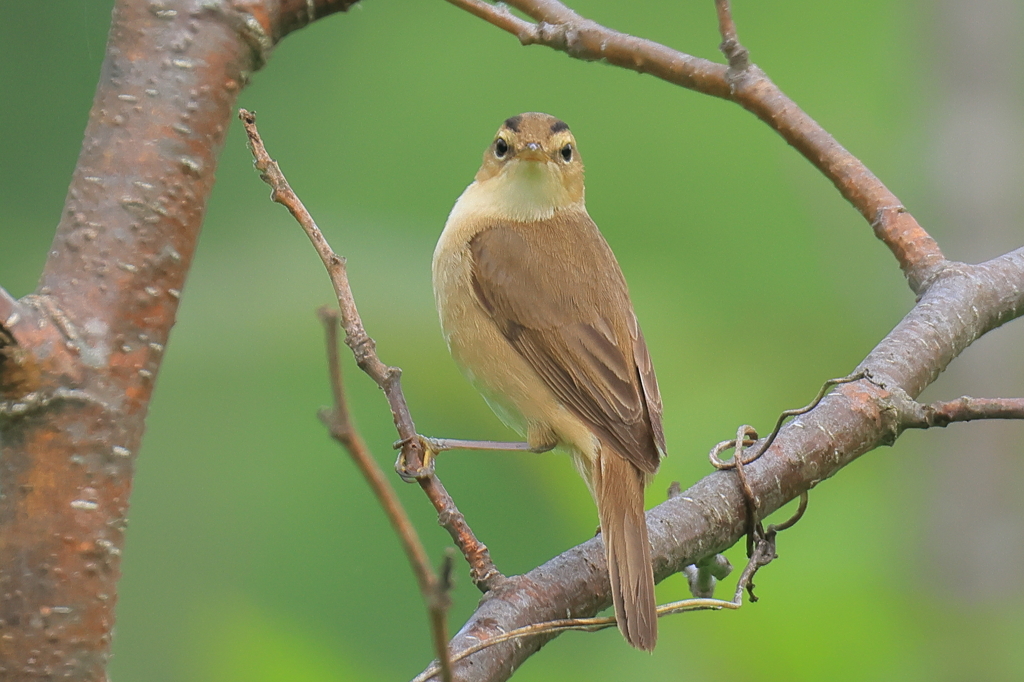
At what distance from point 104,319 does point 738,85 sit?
4.21 feet

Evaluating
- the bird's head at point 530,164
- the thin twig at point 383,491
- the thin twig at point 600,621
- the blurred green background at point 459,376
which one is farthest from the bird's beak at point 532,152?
the thin twig at point 383,491

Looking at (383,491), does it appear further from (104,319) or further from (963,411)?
(963,411)

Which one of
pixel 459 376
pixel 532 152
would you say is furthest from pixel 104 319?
pixel 459 376

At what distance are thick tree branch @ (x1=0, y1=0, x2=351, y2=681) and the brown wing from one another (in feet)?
3.71

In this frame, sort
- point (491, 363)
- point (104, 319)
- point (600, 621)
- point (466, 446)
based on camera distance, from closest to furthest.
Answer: point (104, 319)
point (600, 621)
point (466, 446)
point (491, 363)

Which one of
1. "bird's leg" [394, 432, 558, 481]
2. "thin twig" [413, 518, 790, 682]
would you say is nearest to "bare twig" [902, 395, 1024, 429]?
"thin twig" [413, 518, 790, 682]

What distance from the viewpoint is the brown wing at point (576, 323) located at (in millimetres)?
2307

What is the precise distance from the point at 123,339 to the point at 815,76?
5508 mm

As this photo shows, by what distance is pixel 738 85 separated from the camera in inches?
78.4

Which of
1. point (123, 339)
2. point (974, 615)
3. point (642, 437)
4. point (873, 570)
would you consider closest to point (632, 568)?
point (642, 437)

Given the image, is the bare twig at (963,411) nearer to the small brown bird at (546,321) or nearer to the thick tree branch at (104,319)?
the small brown bird at (546,321)

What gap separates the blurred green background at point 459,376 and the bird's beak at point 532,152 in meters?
1.01

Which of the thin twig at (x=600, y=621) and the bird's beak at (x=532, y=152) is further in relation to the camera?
the bird's beak at (x=532, y=152)

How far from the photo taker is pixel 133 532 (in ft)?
11.9
